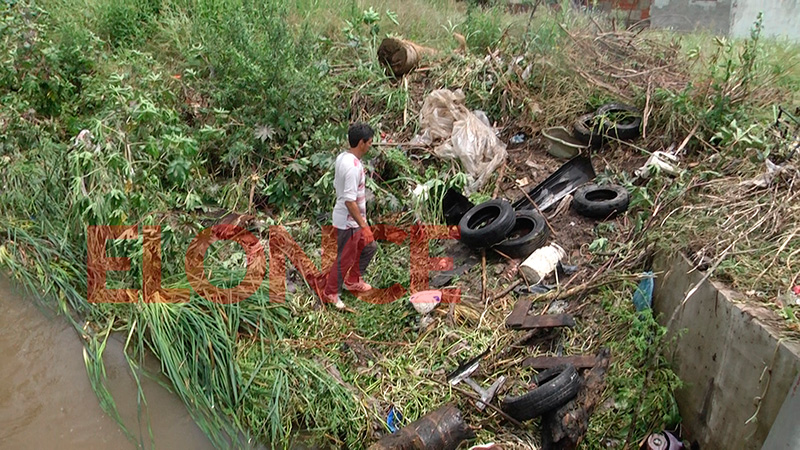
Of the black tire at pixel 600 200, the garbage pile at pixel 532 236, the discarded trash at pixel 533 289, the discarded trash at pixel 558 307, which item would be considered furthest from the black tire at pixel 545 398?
the black tire at pixel 600 200

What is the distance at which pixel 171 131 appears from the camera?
5566 mm

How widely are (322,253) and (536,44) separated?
3.43 metres

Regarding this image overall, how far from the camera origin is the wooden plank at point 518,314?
14.5 feet

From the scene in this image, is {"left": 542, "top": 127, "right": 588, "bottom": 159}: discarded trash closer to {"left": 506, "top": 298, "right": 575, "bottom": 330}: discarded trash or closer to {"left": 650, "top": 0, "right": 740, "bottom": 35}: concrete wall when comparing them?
{"left": 506, "top": 298, "right": 575, "bottom": 330}: discarded trash

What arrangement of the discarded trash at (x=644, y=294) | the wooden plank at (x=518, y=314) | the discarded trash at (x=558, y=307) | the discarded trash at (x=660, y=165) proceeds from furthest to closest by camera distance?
the discarded trash at (x=660, y=165) → the discarded trash at (x=558, y=307) → the wooden plank at (x=518, y=314) → the discarded trash at (x=644, y=294)

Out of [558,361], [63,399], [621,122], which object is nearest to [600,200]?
[621,122]

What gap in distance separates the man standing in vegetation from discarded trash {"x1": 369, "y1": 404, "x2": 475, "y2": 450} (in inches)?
54.3

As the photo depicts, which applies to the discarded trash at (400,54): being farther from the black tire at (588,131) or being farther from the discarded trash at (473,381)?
the discarded trash at (473,381)

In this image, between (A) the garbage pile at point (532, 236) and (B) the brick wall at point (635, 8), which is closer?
(A) the garbage pile at point (532, 236)

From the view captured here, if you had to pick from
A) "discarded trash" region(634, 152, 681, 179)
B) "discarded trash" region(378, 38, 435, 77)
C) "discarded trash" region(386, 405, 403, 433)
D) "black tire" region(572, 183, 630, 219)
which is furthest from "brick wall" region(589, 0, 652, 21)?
"discarded trash" region(386, 405, 403, 433)

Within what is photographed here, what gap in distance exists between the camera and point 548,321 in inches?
171

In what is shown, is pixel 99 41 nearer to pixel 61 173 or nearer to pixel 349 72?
pixel 61 173

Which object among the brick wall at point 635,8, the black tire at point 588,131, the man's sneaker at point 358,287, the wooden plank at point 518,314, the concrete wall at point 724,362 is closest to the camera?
the concrete wall at point 724,362

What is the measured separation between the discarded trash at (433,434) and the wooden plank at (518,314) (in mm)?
867
